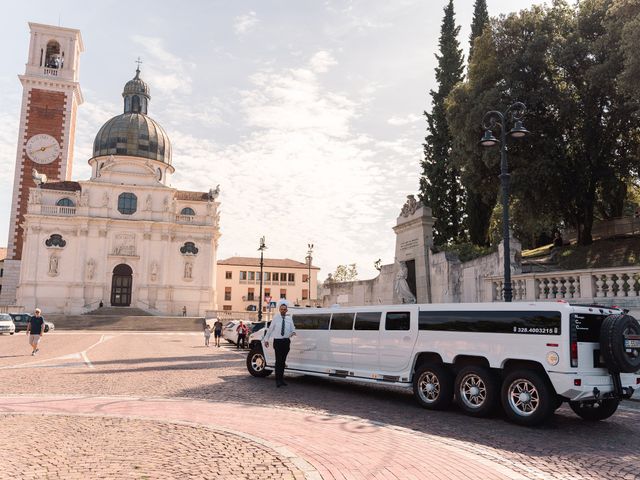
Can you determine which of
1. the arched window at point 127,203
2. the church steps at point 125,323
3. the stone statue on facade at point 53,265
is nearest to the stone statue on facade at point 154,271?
the arched window at point 127,203

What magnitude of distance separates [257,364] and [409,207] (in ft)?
40.6

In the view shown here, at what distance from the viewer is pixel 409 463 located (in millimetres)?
5641

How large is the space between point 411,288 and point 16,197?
55.1 m

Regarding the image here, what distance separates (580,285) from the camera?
14594 mm

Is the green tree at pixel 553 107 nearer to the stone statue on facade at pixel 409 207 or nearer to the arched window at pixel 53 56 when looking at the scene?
the stone statue on facade at pixel 409 207

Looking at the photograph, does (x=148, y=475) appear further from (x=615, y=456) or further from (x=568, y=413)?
(x=568, y=413)

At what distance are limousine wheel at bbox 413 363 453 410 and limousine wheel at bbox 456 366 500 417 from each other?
8.4 inches

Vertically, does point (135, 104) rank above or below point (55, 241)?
above

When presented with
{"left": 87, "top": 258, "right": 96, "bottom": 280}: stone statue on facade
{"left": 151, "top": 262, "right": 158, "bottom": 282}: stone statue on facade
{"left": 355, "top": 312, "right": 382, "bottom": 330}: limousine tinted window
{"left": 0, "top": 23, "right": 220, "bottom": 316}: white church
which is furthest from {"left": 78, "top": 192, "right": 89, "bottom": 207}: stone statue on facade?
{"left": 355, "top": 312, "right": 382, "bottom": 330}: limousine tinted window

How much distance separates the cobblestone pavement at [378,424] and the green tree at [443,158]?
2032 centimetres

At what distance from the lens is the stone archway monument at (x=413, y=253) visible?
22.3m

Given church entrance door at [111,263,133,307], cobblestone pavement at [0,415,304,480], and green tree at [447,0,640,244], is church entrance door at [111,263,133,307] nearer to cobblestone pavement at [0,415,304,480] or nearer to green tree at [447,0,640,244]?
green tree at [447,0,640,244]

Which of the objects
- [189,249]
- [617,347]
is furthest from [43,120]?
[617,347]

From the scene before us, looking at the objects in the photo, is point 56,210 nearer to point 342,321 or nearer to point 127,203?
point 127,203
